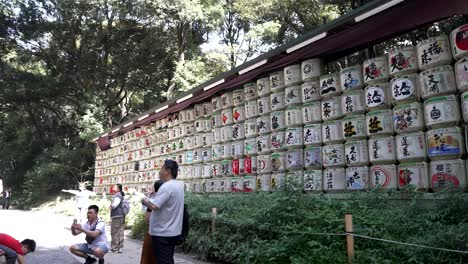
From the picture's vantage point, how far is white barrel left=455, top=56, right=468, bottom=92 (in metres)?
5.21

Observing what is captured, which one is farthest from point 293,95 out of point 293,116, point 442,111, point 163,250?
point 163,250

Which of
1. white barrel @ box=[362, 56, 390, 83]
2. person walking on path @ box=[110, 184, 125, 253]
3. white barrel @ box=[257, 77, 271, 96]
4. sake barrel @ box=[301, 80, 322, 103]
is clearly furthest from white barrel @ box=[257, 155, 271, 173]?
person walking on path @ box=[110, 184, 125, 253]

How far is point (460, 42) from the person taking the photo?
532cm

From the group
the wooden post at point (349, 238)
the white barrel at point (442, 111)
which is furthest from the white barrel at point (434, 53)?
the wooden post at point (349, 238)

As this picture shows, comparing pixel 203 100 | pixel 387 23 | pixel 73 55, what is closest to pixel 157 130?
pixel 203 100

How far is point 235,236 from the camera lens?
6.81m

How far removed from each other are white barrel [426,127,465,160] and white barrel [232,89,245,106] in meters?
4.88

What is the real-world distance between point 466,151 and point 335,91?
2.45 metres

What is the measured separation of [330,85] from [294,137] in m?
1.23

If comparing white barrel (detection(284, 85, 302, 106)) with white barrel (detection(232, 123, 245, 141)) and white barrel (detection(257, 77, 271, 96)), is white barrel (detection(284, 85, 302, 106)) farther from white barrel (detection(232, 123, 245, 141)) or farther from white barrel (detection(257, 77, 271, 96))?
white barrel (detection(232, 123, 245, 141))

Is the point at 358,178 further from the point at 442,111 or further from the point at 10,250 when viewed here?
the point at 10,250

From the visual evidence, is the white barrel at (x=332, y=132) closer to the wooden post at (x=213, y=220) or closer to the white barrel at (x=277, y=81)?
the white barrel at (x=277, y=81)

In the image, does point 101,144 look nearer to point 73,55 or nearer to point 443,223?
point 73,55

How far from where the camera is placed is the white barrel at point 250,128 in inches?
358
